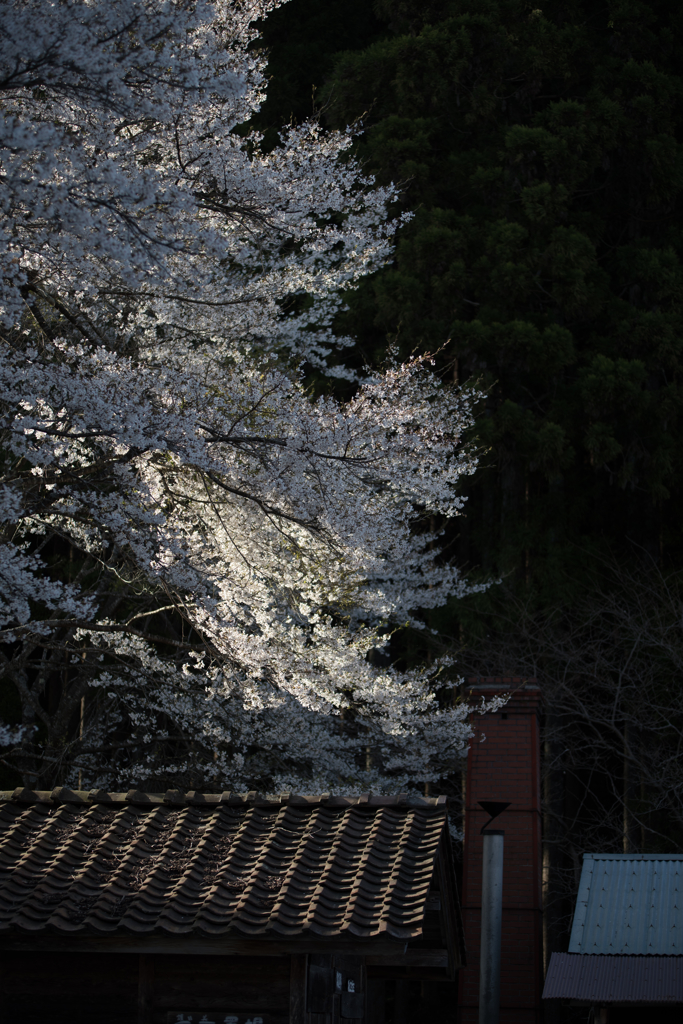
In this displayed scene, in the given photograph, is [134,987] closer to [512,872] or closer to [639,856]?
[512,872]

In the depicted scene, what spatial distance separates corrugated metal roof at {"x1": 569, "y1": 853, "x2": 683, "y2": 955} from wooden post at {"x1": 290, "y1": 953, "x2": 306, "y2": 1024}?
3.23 metres

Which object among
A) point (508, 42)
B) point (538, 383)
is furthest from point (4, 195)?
point (508, 42)

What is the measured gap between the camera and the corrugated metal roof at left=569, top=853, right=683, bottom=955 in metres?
7.70

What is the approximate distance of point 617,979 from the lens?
7.41 meters

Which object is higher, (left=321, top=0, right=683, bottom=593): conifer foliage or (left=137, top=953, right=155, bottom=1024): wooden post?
(left=321, top=0, right=683, bottom=593): conifer foliage

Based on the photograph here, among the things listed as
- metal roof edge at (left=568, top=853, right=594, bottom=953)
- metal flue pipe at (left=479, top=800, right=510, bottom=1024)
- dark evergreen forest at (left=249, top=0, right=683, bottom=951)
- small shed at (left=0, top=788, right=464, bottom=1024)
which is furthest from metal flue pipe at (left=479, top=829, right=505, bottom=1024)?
dark evergreen forest at (left=249, top=0, right=683, bottom=951)

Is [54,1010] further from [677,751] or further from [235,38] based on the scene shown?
[677,751]

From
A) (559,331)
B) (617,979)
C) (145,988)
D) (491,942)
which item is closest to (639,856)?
(617,979)

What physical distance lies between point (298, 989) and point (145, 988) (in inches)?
33.0

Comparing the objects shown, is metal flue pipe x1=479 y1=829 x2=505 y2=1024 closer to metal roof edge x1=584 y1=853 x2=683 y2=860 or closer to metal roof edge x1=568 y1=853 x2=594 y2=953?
metal roof edge x1=568 y1=853 x2=594 y2=953

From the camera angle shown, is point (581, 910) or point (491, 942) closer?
point (491, 942)

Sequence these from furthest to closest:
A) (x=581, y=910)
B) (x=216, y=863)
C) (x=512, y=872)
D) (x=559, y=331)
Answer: (x=559, y=331) < (x=512, y=872) < (x=581, y=910) < (x=216, y=863)

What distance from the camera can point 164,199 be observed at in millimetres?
6336

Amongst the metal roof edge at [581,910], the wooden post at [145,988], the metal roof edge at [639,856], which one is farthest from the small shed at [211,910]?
the metal roof edge at [639,856]
